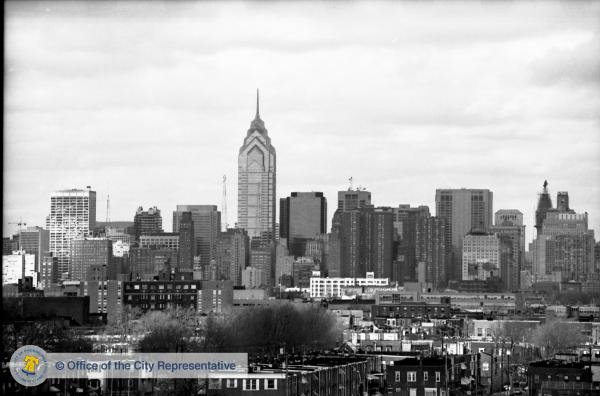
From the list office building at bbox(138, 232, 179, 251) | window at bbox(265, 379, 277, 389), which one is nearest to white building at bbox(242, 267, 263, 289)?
office building at bbox(138, 232, 179, 251)

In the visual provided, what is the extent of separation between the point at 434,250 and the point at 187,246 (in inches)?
459

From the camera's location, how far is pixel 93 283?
29859 millimetres

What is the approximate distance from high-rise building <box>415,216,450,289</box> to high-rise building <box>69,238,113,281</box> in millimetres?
15115

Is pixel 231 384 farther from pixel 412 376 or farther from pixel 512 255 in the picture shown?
pixel 512 255

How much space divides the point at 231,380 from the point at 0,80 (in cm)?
646

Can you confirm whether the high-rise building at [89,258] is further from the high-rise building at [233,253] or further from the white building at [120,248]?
the high-rise building at [233,253]

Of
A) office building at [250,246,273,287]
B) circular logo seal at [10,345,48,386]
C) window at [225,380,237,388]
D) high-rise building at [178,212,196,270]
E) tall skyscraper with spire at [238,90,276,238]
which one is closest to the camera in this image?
circular logo seal at [10,345,48,386]

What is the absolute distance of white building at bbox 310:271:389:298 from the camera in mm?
48719

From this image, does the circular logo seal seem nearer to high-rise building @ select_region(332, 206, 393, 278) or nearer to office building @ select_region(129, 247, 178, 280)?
office building @ select_region(129, 247, 178, 280)

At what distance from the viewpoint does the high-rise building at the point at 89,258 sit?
3162cm

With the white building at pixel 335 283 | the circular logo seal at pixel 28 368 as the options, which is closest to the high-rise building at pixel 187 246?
the white building at pixel 335 283

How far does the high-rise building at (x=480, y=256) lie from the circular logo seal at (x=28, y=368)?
4106cm

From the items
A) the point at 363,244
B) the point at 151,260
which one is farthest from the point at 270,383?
the point at 363,244

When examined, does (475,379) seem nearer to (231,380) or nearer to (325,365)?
(325,365)
